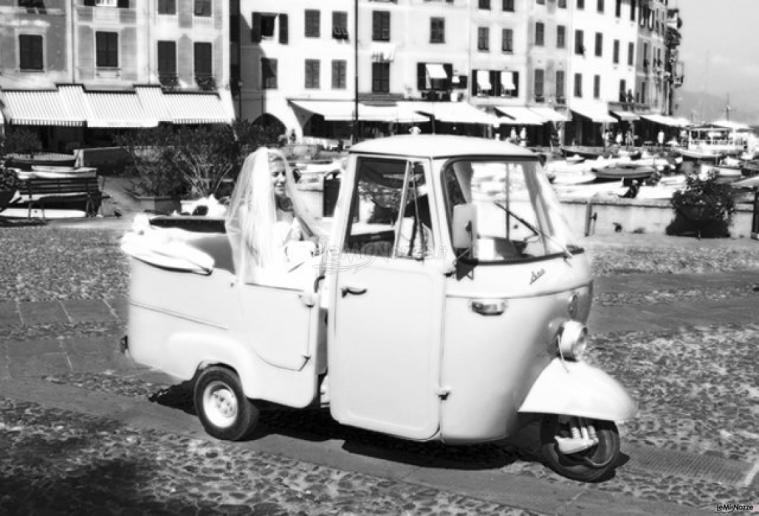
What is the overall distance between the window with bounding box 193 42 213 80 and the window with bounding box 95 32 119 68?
412 cm

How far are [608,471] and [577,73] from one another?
233ft

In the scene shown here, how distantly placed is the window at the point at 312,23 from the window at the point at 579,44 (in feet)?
74.0

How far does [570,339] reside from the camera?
6.05m

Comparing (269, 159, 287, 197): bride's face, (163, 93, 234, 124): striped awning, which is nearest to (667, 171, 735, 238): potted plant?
(269, 159, 287, 197): bride's face

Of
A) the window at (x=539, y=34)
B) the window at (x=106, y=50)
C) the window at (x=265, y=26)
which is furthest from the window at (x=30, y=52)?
the window at (x=539, y=34)

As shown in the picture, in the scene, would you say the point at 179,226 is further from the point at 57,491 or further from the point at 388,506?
the point at 388,506

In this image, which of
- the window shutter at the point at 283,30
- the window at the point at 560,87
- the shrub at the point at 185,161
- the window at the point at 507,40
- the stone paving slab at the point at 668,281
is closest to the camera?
the stone paving slab at the point at 668,281

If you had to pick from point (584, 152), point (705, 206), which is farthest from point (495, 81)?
point (705, 206)

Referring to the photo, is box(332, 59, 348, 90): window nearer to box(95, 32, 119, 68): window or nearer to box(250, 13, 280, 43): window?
box(250, 13, 280, 43): window

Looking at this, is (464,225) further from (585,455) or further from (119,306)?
(119,306)

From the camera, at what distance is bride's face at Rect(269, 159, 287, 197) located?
6963 mm

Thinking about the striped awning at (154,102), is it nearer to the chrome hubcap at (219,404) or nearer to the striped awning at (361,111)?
the striped awning at (361,111)

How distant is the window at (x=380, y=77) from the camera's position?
62469mm

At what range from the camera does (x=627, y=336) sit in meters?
10.4
